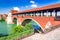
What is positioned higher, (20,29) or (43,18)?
(43,18)

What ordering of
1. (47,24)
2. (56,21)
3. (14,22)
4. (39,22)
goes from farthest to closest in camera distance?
(14,22) → (39,22) → (47,24) → (56,21)

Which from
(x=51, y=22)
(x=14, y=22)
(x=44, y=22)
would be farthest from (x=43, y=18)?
(x=14, y=22)

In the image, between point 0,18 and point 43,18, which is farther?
point 0,18

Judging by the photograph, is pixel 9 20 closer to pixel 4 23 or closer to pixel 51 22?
pixel 4 23

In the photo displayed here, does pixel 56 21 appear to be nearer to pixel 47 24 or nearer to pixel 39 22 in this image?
pixel 47 24

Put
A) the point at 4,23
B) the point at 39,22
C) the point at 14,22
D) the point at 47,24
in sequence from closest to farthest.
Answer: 1. the point at 47,24
2. the point at 39,22
3. the point at 14,22
4. the point at 4,23

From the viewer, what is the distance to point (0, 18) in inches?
739

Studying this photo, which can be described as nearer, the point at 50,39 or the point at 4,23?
the point at 50,39

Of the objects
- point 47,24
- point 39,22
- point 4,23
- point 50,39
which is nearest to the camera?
point 50,39

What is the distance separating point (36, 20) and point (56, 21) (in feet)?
7.10

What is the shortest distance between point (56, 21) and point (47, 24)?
844 mm

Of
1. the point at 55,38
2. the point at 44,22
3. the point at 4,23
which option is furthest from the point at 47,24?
the point at 4,23

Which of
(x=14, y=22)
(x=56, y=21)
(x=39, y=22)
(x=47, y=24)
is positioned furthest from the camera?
(x=14, y=22)

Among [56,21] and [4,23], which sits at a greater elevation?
[56,21]
